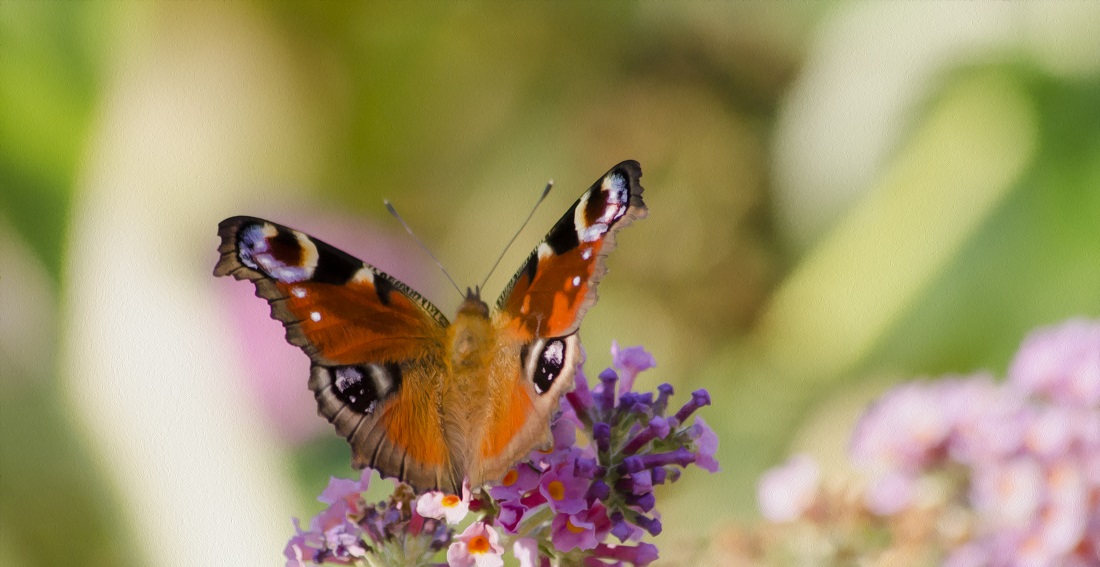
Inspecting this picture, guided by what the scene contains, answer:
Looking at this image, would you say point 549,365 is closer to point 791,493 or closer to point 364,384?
point 364,384

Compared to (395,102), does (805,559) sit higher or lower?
lower

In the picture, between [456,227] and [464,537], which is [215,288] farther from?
[464,537]

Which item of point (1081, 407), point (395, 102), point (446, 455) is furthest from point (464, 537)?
point (395, 102)

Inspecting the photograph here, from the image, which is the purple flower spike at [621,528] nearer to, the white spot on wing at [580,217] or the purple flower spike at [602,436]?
the purple flower spike at [602,436]

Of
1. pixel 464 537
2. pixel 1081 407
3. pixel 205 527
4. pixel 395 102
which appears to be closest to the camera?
pixel 464 537

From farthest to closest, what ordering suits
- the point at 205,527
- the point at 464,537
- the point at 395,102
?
the point at 395,102
the point at 205,527
the point at 464,537

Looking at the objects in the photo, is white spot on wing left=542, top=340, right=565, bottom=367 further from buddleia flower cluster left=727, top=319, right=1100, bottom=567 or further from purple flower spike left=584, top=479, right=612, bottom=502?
buddleia flower cluster left=727, top=319, right=1100, bottom=567
